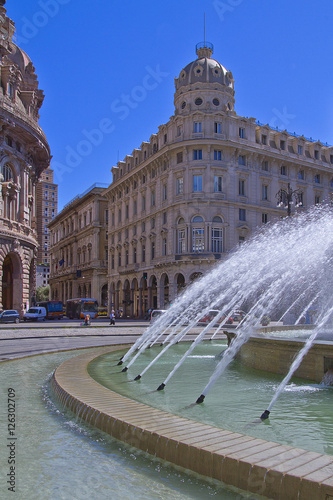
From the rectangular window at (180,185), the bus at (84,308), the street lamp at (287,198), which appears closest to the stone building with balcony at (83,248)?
the bus at (84,308)

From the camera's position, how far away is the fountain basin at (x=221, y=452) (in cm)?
348

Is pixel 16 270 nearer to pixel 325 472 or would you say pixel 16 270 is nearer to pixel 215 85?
pixel 215 85

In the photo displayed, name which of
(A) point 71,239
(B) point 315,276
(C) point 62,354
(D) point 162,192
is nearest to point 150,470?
(C) point 62,354

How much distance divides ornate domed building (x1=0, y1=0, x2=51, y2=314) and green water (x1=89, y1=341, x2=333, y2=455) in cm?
3073

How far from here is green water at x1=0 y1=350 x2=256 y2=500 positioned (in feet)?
12.8

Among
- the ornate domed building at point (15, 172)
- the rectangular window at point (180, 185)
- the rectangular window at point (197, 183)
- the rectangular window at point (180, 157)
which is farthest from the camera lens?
the rectangular window at point (180, 157)

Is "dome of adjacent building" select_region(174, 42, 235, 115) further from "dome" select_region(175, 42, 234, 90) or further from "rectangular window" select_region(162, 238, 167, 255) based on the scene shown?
"rectangular window" select_region(162, 238, 167, 255)

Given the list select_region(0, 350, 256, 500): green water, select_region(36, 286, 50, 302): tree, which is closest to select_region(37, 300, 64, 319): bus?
select_region(0, 350, 256, 500): green water

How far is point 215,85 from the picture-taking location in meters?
50.9

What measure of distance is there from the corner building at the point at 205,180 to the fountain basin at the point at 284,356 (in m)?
36.1

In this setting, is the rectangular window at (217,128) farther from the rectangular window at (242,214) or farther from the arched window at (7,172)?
the arched window at (7,172)

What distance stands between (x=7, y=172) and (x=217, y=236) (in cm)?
2067

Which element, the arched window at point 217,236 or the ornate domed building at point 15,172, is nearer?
the ornate domed building at point 15,172

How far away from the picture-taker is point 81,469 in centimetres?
448
